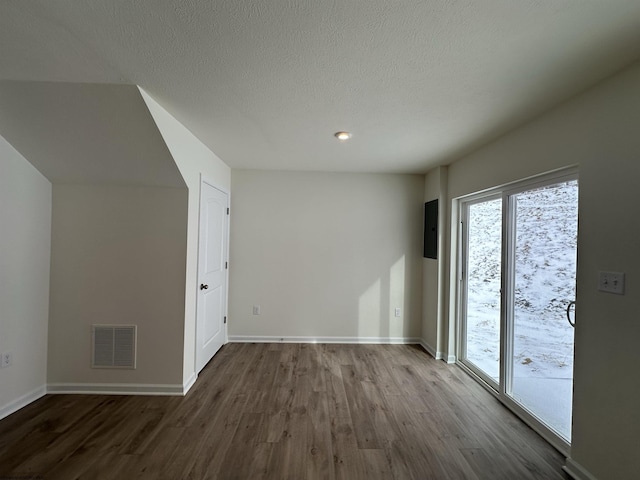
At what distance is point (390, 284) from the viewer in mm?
3996

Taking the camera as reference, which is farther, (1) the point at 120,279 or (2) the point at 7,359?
(1) the point at 120,279

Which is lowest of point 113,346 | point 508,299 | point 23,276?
point 113,346

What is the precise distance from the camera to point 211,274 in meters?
3.27

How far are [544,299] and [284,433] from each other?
85.2 inches

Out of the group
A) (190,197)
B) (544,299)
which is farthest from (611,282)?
(190,197)

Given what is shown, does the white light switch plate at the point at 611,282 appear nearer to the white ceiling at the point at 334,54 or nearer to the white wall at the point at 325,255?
the white ceiling at the point at 334,54

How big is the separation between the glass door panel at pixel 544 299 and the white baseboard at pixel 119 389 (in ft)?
9.63

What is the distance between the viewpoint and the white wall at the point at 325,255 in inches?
155

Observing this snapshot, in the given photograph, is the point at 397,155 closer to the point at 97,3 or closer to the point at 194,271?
the point at 194,271

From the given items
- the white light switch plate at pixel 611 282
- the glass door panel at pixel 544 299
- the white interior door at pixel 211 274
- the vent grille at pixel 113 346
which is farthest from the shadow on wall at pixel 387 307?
the vent grille at pixel 113 346

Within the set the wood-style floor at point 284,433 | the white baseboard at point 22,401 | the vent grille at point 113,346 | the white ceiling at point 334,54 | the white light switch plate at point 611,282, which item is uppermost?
the white ceiling at point 334,54

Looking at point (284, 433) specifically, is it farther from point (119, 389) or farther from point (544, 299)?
point (544, 299)

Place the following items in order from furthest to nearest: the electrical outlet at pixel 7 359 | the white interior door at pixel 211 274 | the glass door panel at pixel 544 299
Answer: the white interior door at pixel 211 274, the electrical outlet at pixel 7 359, the glass door panel at pixel 544 299

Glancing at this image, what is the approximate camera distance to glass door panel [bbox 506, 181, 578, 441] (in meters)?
1.99
